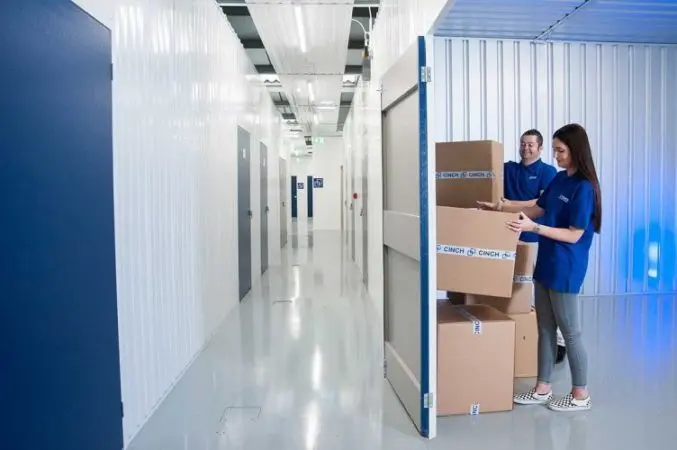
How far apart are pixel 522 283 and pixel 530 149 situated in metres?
1.14

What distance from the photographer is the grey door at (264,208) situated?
344 inches

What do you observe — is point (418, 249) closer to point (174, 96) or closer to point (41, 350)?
point (41, 350)

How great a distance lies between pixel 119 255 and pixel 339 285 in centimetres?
514

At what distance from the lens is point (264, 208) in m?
8.91

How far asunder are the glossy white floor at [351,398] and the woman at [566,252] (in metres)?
0.20

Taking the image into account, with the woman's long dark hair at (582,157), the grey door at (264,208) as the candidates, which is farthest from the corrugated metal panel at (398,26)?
the grey door at (264,208)

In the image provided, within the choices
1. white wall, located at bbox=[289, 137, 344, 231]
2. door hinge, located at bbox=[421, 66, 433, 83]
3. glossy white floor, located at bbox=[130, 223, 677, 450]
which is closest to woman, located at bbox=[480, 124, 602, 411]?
glossy white floor, located at bbox=[130, 223, 677, 450]

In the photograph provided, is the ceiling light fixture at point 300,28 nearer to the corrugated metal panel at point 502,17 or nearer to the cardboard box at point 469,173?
the corrugated metal panel at point 502,17

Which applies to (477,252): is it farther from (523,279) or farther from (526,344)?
(526,344)

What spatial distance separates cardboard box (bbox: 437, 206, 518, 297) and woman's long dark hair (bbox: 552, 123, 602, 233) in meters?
0.49

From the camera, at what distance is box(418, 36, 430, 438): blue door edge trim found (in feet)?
8.96

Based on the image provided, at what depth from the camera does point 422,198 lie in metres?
2.75

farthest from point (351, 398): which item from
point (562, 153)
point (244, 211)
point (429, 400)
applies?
point (244, 211)

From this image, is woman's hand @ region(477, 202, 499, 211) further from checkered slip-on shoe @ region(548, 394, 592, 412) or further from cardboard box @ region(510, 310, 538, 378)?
checkered slip-on shoe @ region(548, 394, 592, 412)
